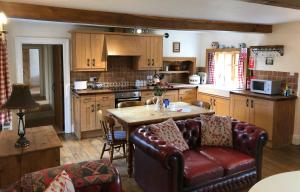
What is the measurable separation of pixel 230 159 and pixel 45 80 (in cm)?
687

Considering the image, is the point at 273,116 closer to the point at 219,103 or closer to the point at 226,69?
the point at 219,103

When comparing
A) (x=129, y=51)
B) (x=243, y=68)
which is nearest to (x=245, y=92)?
(x=243, y=68)

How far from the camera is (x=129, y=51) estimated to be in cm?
616

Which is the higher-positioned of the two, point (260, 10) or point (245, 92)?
point (260, 10)

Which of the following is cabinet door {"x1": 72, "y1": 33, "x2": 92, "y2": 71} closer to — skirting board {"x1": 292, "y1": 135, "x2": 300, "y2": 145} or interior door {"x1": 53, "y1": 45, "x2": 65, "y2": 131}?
interior door {"x1": 53, "y1": 45, "x2": 65, "y2": 131}

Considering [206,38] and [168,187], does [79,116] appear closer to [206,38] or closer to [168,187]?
[168,187]

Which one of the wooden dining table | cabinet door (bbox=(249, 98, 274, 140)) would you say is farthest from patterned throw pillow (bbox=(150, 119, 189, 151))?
cabinet door (bbox=(249, 98, 274, 140))

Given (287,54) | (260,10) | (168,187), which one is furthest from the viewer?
(287,54)

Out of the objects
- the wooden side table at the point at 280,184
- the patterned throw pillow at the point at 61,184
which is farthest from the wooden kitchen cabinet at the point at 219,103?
the patterned throw pillow at the point at 61,184

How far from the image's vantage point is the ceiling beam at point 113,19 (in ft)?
11.3

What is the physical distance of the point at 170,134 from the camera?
3482 mm

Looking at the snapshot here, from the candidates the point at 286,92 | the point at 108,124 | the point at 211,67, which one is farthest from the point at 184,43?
the point at 108,124

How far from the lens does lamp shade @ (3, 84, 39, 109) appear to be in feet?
8.70

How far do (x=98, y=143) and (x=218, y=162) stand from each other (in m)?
2.90
